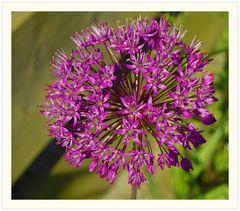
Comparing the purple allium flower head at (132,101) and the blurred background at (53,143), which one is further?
the blurred background at (53,143)

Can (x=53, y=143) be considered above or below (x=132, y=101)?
below

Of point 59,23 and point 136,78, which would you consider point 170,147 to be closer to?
point 136,78

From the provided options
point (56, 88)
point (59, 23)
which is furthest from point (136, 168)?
point (59, 23)

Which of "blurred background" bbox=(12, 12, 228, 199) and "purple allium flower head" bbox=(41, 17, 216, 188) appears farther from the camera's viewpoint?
"blurred background" bbox=(12, 12, 228, 199)

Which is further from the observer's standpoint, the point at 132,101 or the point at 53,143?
the point at 53,143
